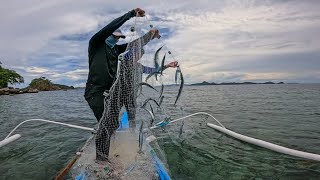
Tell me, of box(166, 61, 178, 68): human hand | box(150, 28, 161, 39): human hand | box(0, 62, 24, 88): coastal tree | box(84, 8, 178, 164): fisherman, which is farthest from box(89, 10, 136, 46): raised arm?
box(0, 62, 24, 88): coastal tree

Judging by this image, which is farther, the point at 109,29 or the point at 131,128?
the point at 131,128

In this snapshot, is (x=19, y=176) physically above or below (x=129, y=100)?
below

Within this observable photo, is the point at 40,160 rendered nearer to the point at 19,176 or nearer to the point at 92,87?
the point at 19,176

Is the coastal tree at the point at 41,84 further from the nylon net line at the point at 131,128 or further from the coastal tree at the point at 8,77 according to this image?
the nylon net line at the point at 131,128

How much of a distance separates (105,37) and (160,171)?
8.39ft

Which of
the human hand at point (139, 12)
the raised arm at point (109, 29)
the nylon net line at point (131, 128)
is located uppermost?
the human hand at point (139, 12)

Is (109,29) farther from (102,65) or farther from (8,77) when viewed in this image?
(8,77)

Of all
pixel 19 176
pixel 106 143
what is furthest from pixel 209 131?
pixel 19 176

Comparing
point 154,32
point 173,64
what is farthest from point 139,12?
point 173,64

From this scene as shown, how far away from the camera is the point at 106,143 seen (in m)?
4.89

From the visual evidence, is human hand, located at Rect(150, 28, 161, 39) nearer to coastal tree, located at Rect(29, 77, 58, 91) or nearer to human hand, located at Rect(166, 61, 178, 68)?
human hand, located at Rect(166, 61, 178, 68)

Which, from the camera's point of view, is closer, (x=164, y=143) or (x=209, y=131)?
(x=164, y=143)

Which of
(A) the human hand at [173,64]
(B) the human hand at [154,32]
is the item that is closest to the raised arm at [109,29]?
(B) the human hand at [154,32]

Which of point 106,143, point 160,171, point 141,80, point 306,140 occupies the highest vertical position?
point 141,80
